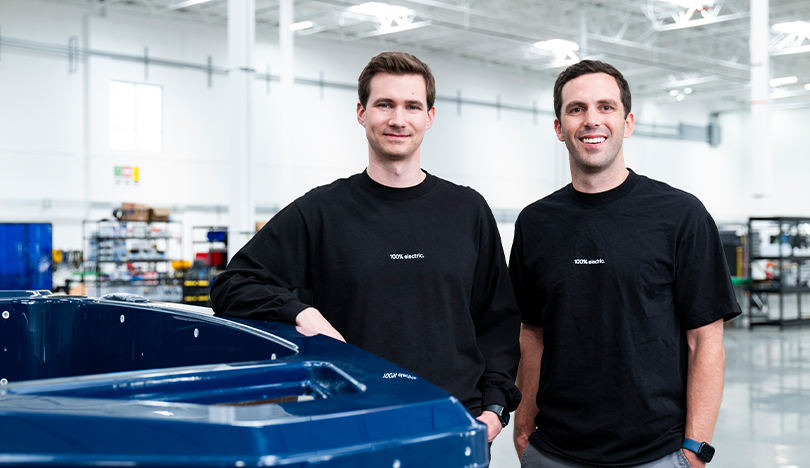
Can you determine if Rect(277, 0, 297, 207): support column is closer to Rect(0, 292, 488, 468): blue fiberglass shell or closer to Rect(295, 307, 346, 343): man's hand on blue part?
Rect(295, 307, 346, 343): man's hand on blue part

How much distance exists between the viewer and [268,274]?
5.60 feet

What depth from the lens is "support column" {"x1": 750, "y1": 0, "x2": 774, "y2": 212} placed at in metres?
11.8

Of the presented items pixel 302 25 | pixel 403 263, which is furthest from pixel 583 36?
pixel 403 263

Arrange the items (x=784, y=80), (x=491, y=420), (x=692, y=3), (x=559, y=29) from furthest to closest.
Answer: (x=784, y=80)
(x=559, y=29)
(x=692, y=3)
(x=491, y=420)

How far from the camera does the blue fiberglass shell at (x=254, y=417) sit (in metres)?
0.72

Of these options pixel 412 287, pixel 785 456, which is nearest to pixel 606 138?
pixel 412 287

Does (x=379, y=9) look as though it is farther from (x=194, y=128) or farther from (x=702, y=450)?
(x=702, y=450)

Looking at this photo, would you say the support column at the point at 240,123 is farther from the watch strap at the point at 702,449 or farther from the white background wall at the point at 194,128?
the watch strap at the point at 702,449

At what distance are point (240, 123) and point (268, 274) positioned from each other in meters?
9.20

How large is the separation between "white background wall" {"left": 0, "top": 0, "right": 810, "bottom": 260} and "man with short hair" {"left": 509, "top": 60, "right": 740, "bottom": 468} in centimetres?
918

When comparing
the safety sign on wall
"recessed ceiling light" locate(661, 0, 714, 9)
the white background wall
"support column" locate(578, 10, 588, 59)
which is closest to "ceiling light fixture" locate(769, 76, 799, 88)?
the white background wall

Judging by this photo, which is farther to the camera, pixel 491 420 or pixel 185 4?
pixel 185 4

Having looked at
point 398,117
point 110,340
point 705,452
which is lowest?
point 705,452

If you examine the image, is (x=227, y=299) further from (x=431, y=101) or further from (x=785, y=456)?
(x=785, y=456)
